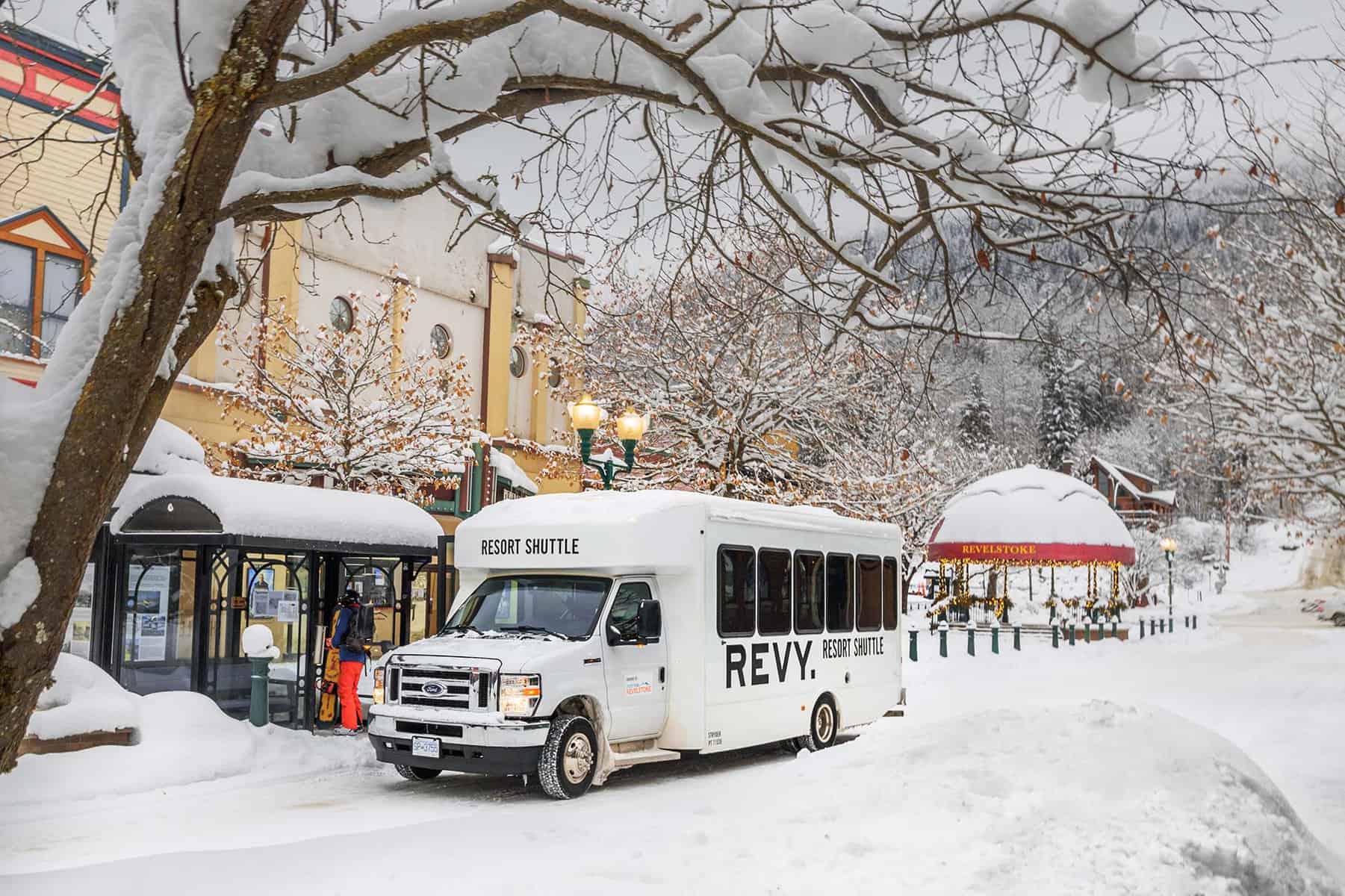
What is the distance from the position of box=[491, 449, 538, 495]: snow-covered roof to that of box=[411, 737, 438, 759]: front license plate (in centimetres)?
2286

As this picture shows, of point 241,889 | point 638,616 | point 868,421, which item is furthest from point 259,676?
point 868,421

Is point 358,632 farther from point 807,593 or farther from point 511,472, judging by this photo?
point 511,472

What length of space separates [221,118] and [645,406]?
24.0 m

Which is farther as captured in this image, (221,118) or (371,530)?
(371,530)

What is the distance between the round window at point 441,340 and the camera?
33406mm

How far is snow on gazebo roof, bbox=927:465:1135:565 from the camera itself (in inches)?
1516

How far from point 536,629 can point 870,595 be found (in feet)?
20.0

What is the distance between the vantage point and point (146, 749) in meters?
12.4

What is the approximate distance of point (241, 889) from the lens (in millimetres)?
7527

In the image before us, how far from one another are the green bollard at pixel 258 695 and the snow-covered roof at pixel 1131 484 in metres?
91.0

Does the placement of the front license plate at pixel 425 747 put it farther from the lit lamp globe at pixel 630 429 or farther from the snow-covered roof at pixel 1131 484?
the snow-covered roof at pixel 1131 484

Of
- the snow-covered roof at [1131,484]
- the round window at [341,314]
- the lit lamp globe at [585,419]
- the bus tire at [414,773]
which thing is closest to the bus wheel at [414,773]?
the bus tire at [414,773]

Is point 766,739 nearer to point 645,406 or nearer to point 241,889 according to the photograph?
point 241,889

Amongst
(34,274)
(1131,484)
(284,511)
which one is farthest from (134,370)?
(1131,484)
